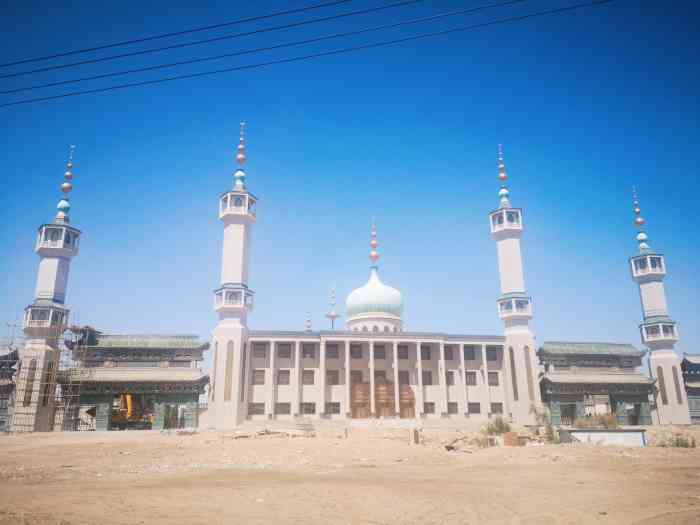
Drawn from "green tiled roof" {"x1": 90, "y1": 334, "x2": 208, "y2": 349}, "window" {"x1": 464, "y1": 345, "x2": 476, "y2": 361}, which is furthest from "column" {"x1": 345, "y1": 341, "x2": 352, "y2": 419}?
"green tiled roof" {"x1": 90, "y1": 334, "x2": 208, "y2": 349}

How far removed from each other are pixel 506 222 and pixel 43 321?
43.1 metres

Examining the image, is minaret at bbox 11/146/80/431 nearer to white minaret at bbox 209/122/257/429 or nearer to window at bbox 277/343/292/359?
white minaret at bbox 209/122/257/429

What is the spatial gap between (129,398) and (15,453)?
19.9 meters

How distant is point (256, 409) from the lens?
4525cm

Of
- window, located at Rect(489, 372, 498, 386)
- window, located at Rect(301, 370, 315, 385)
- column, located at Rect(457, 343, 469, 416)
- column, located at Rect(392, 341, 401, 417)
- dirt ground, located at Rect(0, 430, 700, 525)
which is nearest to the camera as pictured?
dirt ground, located at Rect(0, 430, 700, 525)

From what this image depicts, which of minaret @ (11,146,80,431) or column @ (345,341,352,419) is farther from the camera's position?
column @ (345,341,352,419)

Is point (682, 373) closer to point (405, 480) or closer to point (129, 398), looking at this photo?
point (405, 480)

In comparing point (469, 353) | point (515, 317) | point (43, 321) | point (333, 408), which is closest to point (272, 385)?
point (333, 408)

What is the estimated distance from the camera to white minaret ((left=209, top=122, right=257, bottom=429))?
131ft

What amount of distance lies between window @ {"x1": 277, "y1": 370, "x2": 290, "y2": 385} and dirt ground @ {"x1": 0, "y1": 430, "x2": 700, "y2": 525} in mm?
18688

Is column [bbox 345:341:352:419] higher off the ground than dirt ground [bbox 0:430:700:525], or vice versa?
column [bbox 345:341:352:419]

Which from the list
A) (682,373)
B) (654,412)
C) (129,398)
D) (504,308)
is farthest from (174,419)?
(682,373)

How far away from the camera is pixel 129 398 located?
44.9 meters

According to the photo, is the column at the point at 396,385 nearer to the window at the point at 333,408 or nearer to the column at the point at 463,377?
the window at the point at 333,408
